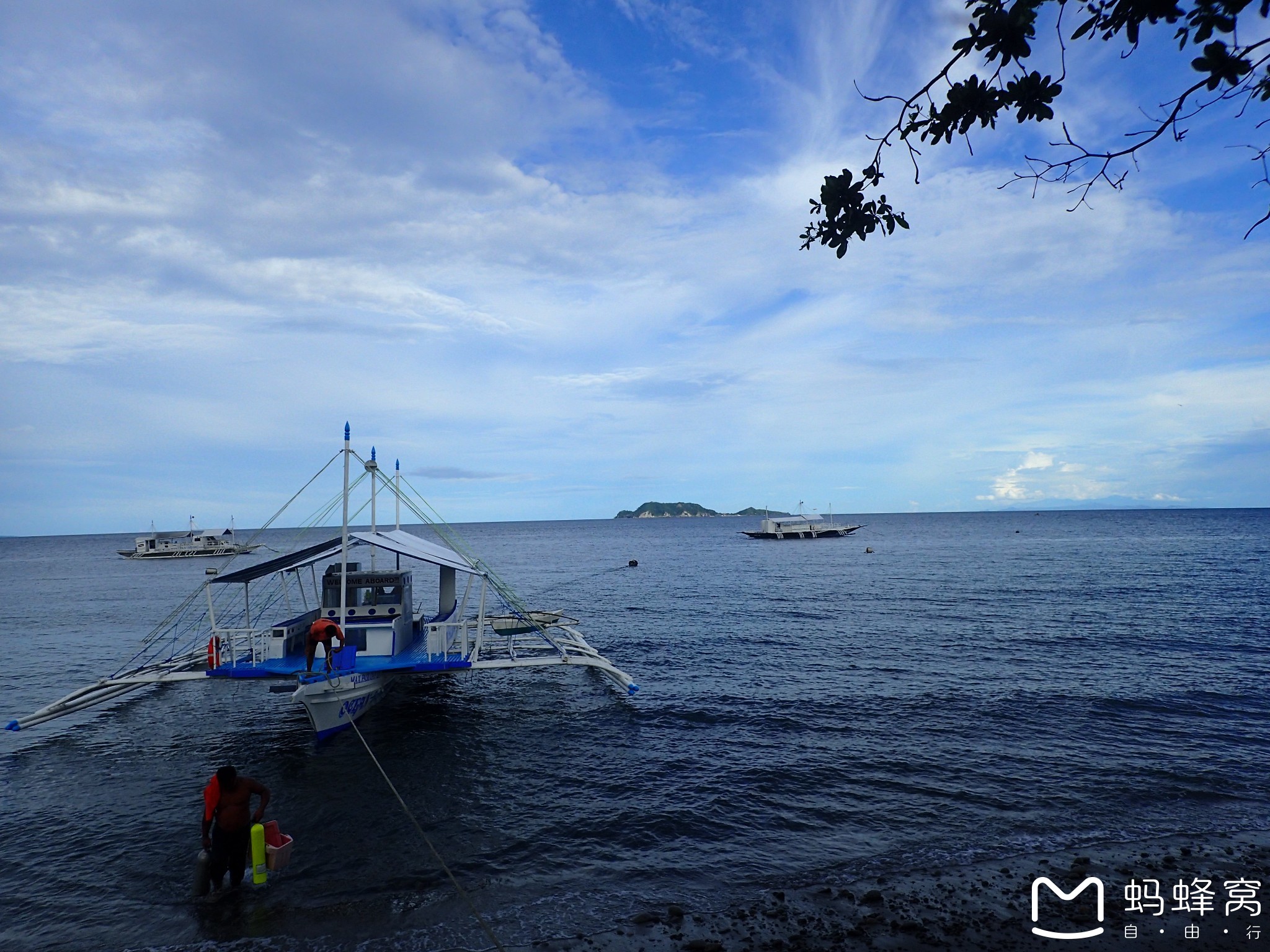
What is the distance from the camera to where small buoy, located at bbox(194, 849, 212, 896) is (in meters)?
10.5

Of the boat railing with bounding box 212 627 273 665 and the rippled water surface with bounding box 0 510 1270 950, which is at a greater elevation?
the boat railing with bounding box 212 627 273 665

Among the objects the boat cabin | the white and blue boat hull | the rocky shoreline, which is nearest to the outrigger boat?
the white and blue boat hull

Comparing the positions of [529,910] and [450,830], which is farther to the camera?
[450,830]

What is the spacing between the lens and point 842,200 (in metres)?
6.36

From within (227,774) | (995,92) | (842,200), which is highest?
(995,92)

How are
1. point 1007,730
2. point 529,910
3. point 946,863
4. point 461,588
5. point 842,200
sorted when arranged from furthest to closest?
1. point 461,588
2. point 1007,730
3. point 946,863
4. point 529,910
5. point 842,200

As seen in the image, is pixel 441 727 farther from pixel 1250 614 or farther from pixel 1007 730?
pixel 1250 614

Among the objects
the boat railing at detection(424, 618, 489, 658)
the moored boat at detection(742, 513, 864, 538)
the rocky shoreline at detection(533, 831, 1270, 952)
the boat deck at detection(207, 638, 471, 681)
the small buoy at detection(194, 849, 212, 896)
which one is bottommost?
the rocky shoreline at detection(533, 831, 1270, 952)

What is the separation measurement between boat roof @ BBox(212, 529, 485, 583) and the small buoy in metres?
8.51

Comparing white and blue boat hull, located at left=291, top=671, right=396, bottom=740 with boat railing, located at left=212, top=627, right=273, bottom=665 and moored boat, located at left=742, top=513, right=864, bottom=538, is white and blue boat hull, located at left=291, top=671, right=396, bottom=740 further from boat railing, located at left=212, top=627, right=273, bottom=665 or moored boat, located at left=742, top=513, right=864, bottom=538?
moored boat, located at left=742, top=513, right=864, bottom=538

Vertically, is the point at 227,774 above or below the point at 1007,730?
above

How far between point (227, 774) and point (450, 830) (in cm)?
428

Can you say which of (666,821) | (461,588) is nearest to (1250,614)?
(666,821)

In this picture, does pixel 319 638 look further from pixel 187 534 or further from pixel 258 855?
pixel 187 534
